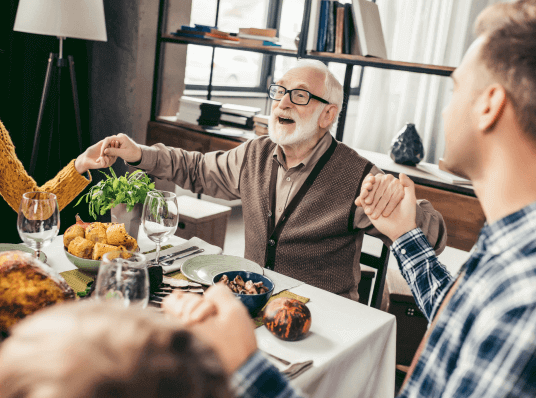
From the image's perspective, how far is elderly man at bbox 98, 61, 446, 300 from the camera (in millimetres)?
1671

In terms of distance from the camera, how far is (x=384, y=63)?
2.46 meters

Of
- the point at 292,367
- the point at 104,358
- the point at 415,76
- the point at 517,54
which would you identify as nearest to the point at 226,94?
the point at 415,76

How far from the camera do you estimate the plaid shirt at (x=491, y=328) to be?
1.92ft

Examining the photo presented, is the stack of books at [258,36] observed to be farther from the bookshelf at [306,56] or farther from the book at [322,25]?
the book at [322,25]

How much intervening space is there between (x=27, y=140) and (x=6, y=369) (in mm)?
3222

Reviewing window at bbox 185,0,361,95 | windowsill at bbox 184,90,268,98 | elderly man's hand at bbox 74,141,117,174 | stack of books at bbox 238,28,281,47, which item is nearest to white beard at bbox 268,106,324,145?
elderly man's hand at bbox 74,141,117,174

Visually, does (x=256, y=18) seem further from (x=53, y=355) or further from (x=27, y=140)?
(x=53, y=355)

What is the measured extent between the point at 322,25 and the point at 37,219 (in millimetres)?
1927

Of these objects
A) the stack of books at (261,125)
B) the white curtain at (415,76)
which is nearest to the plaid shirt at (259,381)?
the stack of books at (261,125)

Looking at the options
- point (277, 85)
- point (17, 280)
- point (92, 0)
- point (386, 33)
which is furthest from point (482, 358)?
point (386, 33)

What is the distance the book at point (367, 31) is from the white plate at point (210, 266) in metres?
1.54

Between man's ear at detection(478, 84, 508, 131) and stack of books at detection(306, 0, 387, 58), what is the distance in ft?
6.14

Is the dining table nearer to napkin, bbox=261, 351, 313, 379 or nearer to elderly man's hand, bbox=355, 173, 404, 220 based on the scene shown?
napkin, bbox=261, 351, 313, 379

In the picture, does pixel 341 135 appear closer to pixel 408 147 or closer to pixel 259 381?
pixel 408 147
